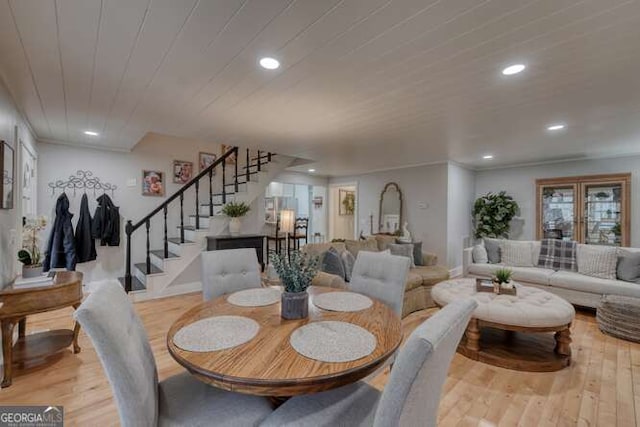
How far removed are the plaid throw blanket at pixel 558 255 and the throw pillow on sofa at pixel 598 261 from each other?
154 mm

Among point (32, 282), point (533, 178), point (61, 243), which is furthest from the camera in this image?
point (533, 178)

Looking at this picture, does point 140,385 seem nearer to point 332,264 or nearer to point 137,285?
point 332,264

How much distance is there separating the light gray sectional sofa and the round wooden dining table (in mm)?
3620

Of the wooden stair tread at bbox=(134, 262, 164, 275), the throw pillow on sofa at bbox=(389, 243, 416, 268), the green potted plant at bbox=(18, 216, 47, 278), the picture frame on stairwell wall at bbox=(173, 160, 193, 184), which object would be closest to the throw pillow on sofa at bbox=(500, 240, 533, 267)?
the throw pillow on sofa at bbox=(389, 243, 416, 268)

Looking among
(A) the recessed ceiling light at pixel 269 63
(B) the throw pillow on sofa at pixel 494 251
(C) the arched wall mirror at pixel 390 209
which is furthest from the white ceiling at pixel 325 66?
(C) the arched wall mirror at pixel 390 209

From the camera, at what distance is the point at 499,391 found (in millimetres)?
2051

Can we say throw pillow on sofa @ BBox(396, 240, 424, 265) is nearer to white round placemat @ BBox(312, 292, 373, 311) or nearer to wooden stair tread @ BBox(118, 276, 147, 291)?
white round placemat @ BBox(312, 292, 373, 311)

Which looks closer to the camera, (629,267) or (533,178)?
(629,267)

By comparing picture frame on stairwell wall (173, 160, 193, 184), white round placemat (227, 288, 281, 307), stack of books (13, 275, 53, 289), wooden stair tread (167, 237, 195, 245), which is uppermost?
picture frame on stairwell wall (173, 160, 193, 184)

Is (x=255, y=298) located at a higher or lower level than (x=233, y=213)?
lower

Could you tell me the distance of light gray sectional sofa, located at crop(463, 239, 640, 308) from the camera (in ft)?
11.2

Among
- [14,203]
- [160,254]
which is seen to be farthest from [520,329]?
[160,254]

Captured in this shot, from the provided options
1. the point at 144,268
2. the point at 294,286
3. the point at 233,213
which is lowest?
the point at 144,268

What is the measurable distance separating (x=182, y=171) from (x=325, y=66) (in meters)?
3.97
